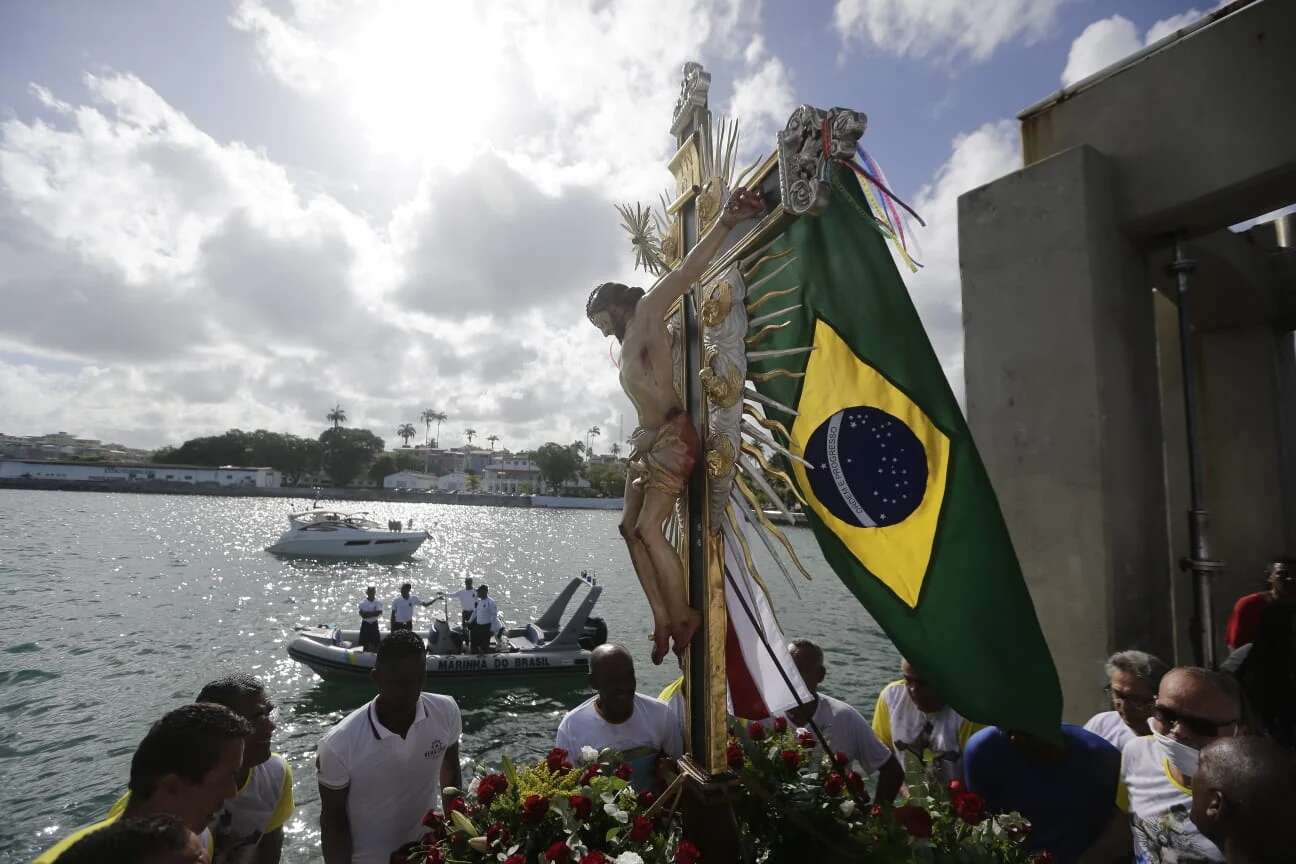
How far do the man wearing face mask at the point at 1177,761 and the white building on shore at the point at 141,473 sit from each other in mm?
102346

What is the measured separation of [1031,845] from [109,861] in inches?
129

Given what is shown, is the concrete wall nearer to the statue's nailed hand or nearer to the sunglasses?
the sunglasses

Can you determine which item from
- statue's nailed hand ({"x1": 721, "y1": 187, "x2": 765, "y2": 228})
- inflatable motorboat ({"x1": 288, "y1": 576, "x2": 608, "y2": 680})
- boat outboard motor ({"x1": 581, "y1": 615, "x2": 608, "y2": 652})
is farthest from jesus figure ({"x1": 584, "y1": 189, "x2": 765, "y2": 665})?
boat outboard motor ({"x1": 581, "y1": 615, "x2": 608, "y2": 652})

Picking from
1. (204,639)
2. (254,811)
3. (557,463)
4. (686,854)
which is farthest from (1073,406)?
(557,463)

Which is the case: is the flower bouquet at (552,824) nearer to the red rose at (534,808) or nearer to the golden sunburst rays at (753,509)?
the red rose at (534,808)

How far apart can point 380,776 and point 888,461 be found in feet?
8.72

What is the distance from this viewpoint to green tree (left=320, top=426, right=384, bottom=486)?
92188mm

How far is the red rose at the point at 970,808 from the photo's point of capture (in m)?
2.20

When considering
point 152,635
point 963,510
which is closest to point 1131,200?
point 963,510

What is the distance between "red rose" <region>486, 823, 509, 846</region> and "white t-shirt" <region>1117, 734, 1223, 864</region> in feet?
8.02

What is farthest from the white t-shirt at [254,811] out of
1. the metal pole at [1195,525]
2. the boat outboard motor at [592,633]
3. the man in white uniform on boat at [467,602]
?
the boat outboard motor at [592,633]

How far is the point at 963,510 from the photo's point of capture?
2.70 meters

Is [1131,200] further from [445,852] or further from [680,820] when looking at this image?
[445,852]

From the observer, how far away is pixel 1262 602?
4.97 metres
